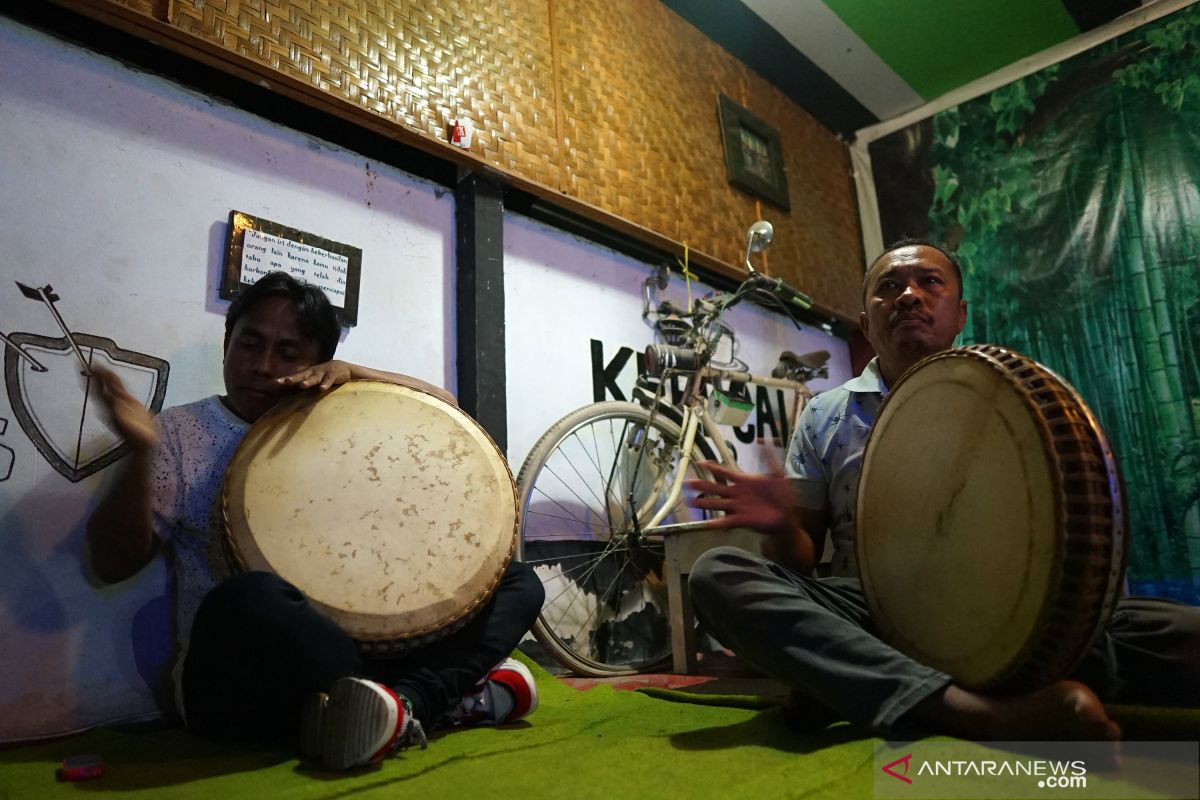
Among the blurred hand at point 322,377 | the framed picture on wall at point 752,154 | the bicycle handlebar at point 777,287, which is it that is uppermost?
the framed picture on wall at point 752,154

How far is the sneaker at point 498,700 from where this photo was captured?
57.4 inches

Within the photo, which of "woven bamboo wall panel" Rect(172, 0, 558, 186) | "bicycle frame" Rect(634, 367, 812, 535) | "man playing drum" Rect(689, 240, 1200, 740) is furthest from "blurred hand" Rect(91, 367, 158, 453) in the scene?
"bicycle frame" Rect(634, 367, 812, 535)

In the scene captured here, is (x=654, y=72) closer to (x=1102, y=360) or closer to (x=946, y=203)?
(x=946, y=203)

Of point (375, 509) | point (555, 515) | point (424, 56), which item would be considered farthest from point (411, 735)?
point (424, 56)

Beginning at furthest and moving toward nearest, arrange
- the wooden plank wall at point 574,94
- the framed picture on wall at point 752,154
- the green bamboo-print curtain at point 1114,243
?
the framed picture on wall at point 752,154 → the green bamboo-print curtain at point 1114,243 → the wooden plank wall at point 574,94

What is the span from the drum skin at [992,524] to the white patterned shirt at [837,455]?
409mm

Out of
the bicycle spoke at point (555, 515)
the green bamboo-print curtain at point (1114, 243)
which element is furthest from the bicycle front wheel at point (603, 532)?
the green bamboo-print curtain at point (1114, 243)

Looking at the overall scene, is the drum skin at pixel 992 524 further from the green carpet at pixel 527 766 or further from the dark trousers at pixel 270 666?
the dark trousers at pixel 270 666

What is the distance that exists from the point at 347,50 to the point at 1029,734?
239cm

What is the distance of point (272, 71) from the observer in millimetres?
1922
